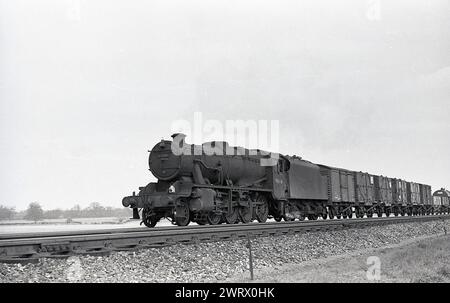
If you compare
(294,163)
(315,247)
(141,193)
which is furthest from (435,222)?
(141,193)

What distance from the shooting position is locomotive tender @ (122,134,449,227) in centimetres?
1542

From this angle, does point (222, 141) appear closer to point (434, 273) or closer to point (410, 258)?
point (410, 258)

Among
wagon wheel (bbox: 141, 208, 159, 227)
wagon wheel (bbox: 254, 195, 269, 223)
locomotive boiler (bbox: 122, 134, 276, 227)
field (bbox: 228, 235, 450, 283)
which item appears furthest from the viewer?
wagon wheel (bbox: 254, 195, 269, 223)

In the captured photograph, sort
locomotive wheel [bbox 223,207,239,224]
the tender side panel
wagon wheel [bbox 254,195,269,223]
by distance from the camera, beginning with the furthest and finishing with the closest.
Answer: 1. the tender side panel
2. wagon wheel [bbox 254,195,269,223]
3. locomotive wheel [bbox 223,207,239,224]

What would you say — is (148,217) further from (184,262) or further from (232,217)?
(184,262)

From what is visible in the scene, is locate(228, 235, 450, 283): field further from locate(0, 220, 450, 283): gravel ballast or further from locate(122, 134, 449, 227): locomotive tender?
locate(122, 134, 449, 227): locomotive tender

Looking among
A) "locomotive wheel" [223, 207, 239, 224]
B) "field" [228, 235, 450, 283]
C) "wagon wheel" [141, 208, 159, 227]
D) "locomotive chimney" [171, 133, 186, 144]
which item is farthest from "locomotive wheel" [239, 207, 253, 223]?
"field" [228, 235, 450, 283]

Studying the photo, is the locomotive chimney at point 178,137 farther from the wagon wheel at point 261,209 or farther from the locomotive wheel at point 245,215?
the wagon wheel at point 261,209

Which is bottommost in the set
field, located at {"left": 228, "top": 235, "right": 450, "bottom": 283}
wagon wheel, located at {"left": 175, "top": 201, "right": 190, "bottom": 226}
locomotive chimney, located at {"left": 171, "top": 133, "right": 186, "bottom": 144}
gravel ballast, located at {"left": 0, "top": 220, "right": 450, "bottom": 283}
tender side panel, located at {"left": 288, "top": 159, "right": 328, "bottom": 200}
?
field, located at {"left": 228, "top": 235, "right": 450, "bottom": 283}

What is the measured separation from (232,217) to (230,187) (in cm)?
142

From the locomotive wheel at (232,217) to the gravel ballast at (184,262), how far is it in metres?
3.67

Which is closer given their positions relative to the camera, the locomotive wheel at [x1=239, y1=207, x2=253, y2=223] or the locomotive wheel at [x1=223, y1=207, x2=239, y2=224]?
the locomotive wheel at [x1=223, y1=207, x2=239, y2=224]

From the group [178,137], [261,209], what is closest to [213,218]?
[178,137]

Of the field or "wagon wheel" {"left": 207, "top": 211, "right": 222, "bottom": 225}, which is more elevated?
"wagon wheel" {"left": 207, "top": 211, "right": 222, "bottom": 225}
